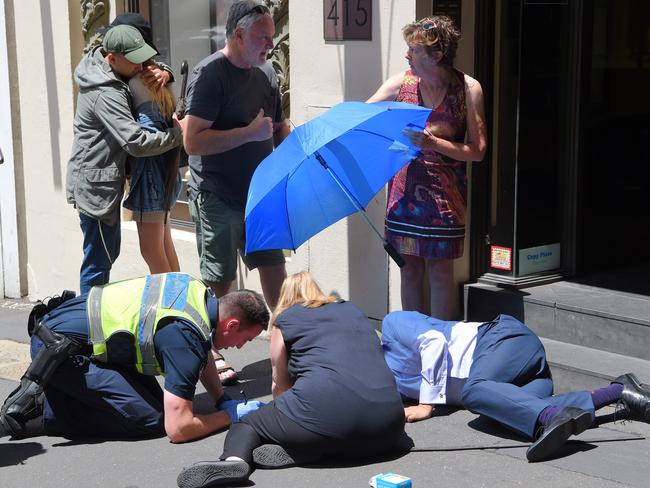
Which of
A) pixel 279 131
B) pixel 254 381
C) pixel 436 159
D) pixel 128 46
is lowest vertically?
pixel 254 381

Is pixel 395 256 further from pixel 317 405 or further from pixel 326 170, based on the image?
pixel 317 405

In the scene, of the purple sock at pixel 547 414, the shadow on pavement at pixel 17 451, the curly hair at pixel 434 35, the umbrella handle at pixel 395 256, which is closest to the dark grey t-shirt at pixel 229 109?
the curly hair at pixel 434 35

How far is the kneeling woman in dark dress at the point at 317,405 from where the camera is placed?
4695 millimetres

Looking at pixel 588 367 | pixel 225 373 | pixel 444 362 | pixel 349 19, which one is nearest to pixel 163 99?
pixel 349 19

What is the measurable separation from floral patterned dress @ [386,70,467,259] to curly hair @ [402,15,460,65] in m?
0.18

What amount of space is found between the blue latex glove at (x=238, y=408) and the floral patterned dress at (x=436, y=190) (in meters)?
1.25

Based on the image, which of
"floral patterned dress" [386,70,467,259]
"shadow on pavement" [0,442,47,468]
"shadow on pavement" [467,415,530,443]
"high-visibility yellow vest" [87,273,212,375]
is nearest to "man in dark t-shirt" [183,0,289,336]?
"floral patterned dress" [386,70,467,259]

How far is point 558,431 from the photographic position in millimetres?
4684

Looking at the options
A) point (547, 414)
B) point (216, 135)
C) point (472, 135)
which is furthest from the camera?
point (216, 135)

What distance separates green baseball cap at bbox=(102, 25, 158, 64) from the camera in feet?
20.5

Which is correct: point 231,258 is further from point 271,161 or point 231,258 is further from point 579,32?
point 579,32

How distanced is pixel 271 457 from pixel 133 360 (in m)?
0.88

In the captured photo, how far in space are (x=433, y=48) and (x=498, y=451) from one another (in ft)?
6.71

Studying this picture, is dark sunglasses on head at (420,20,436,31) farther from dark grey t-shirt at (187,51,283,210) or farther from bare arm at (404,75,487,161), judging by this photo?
dark grey t-shirt at (187,51,283,210)
